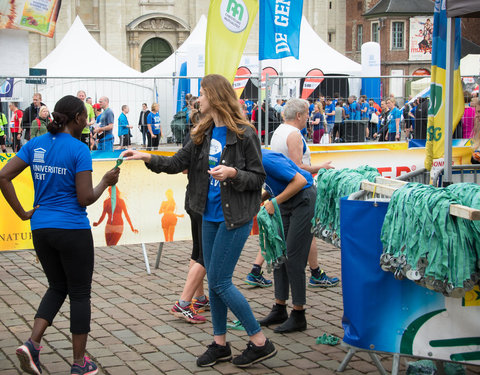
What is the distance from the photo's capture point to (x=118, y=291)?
7191 mm

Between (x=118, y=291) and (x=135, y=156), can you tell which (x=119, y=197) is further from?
(x=135, y=156)

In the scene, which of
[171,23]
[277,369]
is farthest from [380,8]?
[277,369]

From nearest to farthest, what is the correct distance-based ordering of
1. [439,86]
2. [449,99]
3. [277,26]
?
[449,99]
[439,86]
[277,26]

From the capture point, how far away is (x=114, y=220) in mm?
8086

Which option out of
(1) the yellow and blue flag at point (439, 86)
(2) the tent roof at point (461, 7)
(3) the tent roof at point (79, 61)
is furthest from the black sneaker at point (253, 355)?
(3) the tent roof at point (79, 61)

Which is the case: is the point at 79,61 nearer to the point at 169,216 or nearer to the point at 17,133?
the point at 17,133

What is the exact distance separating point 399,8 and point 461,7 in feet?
194

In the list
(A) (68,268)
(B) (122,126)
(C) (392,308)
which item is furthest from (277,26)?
(C) (392,308)

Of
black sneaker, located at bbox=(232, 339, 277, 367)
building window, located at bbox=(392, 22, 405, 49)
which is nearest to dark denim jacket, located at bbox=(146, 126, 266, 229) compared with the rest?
black sneaker, located at bbox=(232, 339, 277, 367)

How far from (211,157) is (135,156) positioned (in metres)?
0.53

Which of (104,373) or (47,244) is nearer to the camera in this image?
(47,244)

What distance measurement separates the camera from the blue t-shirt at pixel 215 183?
485 centimetres

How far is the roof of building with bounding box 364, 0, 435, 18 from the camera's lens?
60.8 metres

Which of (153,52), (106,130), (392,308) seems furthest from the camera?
(153,52)
